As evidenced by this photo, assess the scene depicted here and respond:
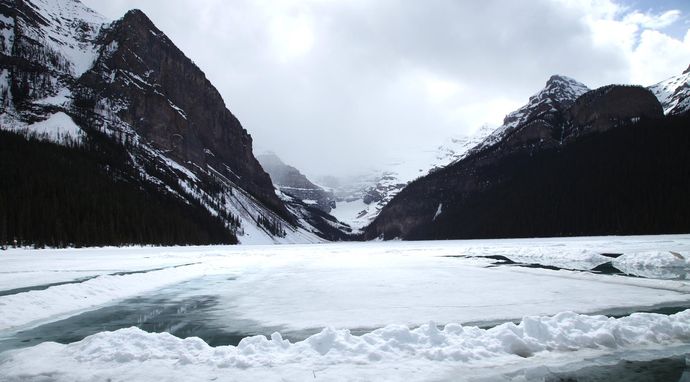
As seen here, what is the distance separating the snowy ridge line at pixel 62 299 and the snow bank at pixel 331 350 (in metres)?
4.84

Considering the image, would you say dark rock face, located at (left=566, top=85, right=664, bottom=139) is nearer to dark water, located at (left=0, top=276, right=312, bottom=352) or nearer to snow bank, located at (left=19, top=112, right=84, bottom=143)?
dark water, located at (left=0, top=276, right=312, bottom=352)

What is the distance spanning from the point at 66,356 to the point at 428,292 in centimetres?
1134

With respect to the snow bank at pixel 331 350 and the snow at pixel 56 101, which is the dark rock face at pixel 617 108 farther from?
the snow at pixel 56 101

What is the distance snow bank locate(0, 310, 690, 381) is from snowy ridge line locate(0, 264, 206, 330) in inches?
191

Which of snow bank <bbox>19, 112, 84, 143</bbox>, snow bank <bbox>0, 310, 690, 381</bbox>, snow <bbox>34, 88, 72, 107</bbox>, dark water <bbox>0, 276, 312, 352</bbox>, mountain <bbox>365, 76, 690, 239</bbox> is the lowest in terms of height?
dark water <bbox>0, 276, 312, 352</bbox>

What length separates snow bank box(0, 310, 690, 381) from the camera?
630cm

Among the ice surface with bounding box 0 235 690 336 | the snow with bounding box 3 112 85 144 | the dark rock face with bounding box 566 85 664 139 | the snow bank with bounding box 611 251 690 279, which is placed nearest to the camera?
the ice surface with bounding box 0 235 690 336

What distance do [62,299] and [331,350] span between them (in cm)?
1170

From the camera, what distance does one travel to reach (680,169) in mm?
109812

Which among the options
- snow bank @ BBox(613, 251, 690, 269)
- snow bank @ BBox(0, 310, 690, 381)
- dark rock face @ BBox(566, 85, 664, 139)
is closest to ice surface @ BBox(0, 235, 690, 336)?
snow bank @ BBox(0, 310, 690, 381)

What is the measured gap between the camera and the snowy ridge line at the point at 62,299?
37.5ft

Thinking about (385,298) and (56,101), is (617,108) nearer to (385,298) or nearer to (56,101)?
(385,298)

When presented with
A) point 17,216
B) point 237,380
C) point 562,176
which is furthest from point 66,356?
point 562,176

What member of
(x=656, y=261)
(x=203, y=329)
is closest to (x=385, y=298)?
(x=203, y=329)
